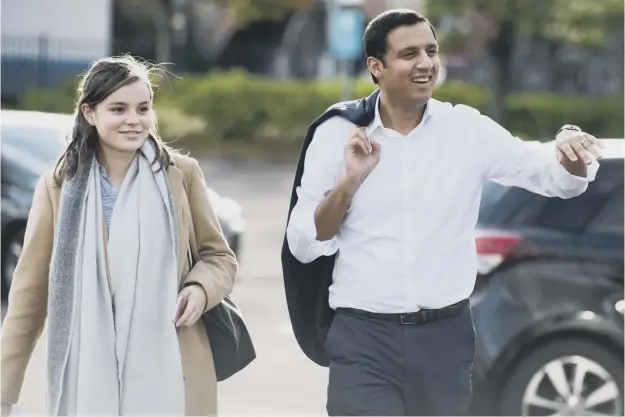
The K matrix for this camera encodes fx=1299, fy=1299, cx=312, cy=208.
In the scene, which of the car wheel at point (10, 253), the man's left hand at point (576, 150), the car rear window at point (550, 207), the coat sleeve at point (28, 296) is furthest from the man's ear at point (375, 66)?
the car wheel at point (10, 253)

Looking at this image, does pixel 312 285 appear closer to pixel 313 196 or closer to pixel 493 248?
pixel 313 196

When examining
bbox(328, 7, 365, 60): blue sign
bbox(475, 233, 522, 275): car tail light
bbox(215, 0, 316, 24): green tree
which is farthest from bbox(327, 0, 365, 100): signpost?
bbox(475, 233, 522, 275): car tail light

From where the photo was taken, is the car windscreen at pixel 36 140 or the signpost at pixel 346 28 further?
the signpost at pixel 346 28

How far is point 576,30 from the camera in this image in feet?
87.8

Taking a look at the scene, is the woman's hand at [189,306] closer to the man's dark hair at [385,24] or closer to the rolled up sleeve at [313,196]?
the rolled up sleeve at [313,196]

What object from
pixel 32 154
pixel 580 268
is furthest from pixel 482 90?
pixel 580 268

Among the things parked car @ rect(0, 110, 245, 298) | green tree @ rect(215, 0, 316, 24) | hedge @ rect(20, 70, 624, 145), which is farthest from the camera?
green tree @ rect(215, 0, 316, 24)

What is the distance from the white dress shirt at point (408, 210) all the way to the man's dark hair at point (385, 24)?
201mm

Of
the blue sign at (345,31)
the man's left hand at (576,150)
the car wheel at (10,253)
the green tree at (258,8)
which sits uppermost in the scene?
the green tree at (258,8)

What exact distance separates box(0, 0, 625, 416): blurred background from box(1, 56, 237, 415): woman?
0.49 meters

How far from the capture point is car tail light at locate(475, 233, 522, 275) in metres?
6.24

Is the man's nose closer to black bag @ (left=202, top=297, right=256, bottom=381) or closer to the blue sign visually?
black bag @ (left=202, top=297, right=256, bottom=381)

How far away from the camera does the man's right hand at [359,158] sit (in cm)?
385

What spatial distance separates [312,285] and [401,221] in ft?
1.33
